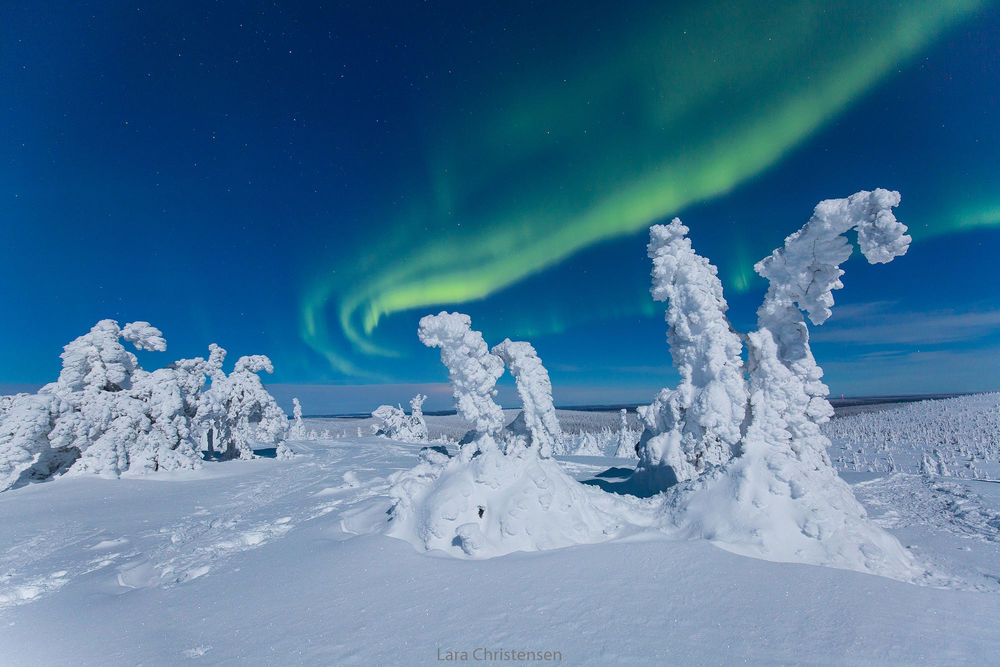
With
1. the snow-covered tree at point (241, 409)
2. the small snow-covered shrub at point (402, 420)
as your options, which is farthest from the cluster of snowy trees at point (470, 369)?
the small snow-covered shrub at point (402, 420)

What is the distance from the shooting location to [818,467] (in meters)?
13.4

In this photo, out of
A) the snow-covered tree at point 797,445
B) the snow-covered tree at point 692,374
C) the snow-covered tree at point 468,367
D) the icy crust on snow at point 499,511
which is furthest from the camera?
the snow-covered tree at point 468,367

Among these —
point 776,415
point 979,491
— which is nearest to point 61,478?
point 776,415

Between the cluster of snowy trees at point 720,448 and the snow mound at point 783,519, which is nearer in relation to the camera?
the snow mound at point 783,519

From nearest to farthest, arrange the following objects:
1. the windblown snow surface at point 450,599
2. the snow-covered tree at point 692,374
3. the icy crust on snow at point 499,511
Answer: the windblown snow surface at point 450,599
the icy crust on snow at point 499,511
the snow-covered tree at point 692,374

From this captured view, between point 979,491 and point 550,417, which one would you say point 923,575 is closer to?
point 979,491

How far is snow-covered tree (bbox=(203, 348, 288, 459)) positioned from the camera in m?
33.0

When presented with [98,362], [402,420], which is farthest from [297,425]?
[98,362]

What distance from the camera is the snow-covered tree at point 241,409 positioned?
32969 mm

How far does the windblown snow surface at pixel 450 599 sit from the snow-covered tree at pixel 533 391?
17.7m

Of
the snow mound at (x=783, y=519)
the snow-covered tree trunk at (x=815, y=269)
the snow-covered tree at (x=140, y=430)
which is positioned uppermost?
the snow-covered tree trunk at (x=815, y=269)

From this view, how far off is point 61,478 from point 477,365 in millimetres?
19986

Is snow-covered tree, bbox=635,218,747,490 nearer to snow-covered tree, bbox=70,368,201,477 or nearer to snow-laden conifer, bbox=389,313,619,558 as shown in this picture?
snow-laden conifer, bbox=389,313,619,558

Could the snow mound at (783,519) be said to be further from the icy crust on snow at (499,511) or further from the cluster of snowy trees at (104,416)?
the cluster of snowy trees at (104,416)
